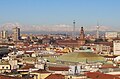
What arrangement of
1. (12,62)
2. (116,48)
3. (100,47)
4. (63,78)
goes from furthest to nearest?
1. (100,47)
2. (116,48)
3. (12,62)
4. (63,78)

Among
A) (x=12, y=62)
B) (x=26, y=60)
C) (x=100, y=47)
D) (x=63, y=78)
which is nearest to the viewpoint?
(x=63, y=78)

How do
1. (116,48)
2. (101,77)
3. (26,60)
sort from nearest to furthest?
(101,77), (26,60), (116,48)

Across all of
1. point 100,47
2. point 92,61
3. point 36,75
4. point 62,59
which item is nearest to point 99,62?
point 92,61

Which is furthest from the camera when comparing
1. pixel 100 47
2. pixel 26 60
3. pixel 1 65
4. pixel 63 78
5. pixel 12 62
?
pixel 100 47

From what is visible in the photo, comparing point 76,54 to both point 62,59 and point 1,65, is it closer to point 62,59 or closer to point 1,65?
point 62,59

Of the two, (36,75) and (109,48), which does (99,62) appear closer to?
(36,75)

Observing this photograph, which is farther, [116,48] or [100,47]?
[100,47]

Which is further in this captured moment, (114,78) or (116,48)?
(116,48)

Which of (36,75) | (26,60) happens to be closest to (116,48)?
(26,60)
